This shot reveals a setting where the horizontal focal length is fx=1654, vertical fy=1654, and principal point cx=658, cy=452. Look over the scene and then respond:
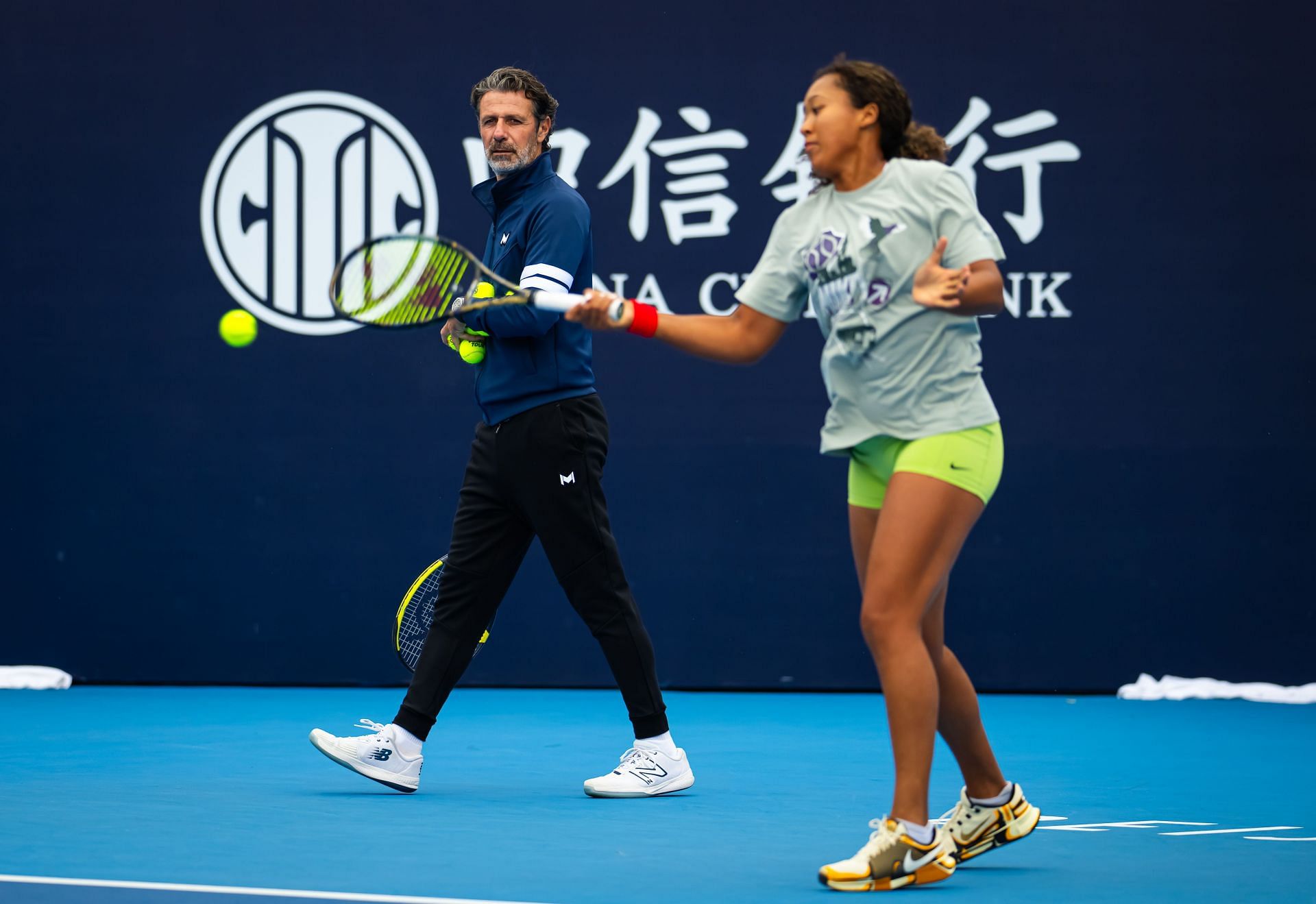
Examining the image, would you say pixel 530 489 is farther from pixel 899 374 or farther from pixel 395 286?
pixel 899 374

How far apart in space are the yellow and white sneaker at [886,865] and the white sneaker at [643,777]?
113 centimetres

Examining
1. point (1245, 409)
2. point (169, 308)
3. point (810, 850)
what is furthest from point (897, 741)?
point (169, 308)

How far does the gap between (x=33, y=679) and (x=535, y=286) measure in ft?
11.2

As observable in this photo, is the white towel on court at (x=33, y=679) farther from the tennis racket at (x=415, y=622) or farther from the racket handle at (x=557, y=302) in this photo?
the racket handle at (x=557, y=302)

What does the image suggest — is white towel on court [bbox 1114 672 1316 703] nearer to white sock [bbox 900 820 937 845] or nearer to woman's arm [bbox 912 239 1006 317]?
white sock [bbox 900 820 937 845]

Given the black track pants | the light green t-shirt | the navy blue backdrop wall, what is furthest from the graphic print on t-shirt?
the navy blue backdrop wall

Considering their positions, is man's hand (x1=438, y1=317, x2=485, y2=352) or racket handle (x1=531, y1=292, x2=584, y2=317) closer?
racket handle (x1=531, y1=292, x2=584, y2=317)

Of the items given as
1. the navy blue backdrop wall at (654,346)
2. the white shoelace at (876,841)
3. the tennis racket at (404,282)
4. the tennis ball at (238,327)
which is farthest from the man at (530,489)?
the navy blue backdrop wall at (654,346)

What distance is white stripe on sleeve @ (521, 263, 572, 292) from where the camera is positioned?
395 cm

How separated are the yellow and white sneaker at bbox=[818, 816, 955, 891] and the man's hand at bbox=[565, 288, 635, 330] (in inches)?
40.1

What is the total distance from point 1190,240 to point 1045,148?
640mm

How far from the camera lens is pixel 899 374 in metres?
3.01

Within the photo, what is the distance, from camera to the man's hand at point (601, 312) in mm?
3033

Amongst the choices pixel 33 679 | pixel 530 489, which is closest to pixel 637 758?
pixel 530 489
